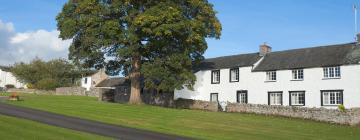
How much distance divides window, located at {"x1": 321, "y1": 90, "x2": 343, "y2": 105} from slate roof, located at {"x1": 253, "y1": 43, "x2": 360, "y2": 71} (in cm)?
288

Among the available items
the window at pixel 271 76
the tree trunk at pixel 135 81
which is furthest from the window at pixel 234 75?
the tree trunk at pixel 135 81

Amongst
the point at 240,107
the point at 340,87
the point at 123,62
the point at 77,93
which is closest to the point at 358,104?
the point at 340,87

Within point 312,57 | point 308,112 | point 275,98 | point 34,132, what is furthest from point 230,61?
point 34,132

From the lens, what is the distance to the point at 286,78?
157ft

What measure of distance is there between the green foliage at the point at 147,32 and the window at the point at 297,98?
10.7 m

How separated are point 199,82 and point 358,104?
70.6 feet

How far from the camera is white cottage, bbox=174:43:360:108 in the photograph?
42.9 meters

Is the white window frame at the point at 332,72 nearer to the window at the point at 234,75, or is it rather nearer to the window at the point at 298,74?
the window at the point at 298,74

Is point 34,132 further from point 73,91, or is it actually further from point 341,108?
point 73,91

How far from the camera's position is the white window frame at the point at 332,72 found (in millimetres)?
43513

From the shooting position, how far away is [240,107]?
48031 millimetres

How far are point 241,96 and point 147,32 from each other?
15831 mm

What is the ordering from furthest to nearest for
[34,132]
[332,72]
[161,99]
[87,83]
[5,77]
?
[5,77]
[87,83]
[161,99]
[332,72]
[34,132]

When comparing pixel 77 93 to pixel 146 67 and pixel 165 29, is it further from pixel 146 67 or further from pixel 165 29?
Answer: pixel 165 29
